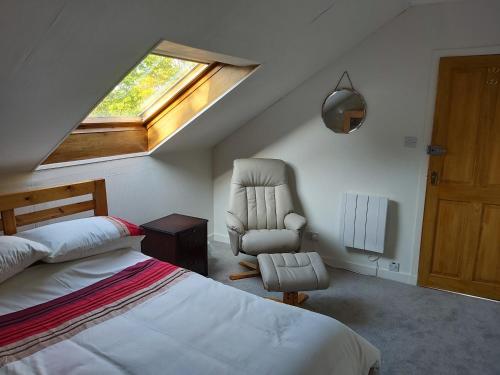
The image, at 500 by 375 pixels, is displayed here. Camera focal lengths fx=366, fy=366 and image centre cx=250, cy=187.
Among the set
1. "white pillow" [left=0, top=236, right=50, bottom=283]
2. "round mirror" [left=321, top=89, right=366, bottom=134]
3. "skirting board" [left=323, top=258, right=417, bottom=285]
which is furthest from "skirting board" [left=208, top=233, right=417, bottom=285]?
"white pillow" [left=0, top=236, right=50, bottom=283]

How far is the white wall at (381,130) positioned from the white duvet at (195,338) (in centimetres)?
178

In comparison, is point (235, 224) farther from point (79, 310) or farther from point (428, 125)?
point (428, 125)

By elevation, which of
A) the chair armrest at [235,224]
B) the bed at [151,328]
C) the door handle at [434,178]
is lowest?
the bed at [151,328]

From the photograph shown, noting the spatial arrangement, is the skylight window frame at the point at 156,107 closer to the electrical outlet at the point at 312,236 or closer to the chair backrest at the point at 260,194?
the chair backrest at the point at 260,194

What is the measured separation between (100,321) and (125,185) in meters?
1.62

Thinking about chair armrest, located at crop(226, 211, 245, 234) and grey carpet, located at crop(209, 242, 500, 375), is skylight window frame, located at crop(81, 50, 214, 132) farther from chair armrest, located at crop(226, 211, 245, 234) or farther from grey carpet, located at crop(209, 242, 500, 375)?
grey carpet, located at crop(209, 242, 500, 375)

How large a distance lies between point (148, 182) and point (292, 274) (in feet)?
5.15

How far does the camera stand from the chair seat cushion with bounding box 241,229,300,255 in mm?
3115

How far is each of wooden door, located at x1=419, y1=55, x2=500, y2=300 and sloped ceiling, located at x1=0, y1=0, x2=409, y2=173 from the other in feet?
2.62

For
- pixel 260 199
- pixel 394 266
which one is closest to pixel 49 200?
pixel 260 199

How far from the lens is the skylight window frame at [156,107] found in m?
2.76

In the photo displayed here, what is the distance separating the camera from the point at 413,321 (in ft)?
8.77

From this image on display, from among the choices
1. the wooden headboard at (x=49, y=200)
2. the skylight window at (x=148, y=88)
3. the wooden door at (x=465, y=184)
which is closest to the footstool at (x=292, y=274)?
the wooden door at (x=465, y=184)

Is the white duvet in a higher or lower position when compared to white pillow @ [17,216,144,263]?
lower
